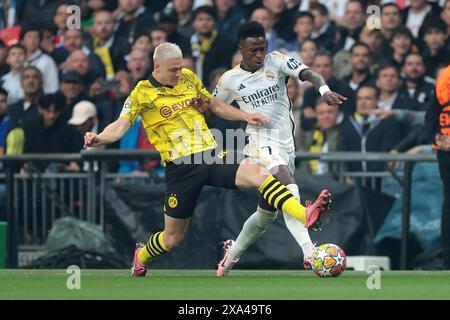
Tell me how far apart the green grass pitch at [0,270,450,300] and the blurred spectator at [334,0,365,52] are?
595cm

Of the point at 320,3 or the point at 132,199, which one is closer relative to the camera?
the point at 132,199

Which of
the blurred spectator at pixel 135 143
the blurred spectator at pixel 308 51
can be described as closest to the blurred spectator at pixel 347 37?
the blurred spectator at pixel 308 51

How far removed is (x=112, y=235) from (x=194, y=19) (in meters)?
4.31

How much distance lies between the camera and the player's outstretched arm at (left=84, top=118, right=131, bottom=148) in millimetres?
12500

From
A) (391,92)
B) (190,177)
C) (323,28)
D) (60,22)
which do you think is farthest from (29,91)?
(190,177)

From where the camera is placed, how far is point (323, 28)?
65.8 ft

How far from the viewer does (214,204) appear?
1770 cm

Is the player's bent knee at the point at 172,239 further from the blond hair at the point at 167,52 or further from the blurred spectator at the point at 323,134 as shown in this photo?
the blurred spectator at the point at 323,134

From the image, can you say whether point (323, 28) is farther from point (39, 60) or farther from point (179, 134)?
point (179, 134)

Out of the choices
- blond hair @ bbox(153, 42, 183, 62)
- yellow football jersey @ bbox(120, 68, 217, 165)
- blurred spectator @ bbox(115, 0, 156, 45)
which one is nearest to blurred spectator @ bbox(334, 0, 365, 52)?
blurred spectator @ bbox(115, 0, 156, 45)

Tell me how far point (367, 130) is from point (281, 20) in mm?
2937

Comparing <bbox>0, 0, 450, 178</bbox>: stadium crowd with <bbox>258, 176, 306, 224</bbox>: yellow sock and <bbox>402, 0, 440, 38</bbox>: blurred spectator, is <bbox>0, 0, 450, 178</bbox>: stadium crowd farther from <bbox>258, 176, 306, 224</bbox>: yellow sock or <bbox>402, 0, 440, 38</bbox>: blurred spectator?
<bbox>258, 176, 306, 224</bbox>: yellow sock
